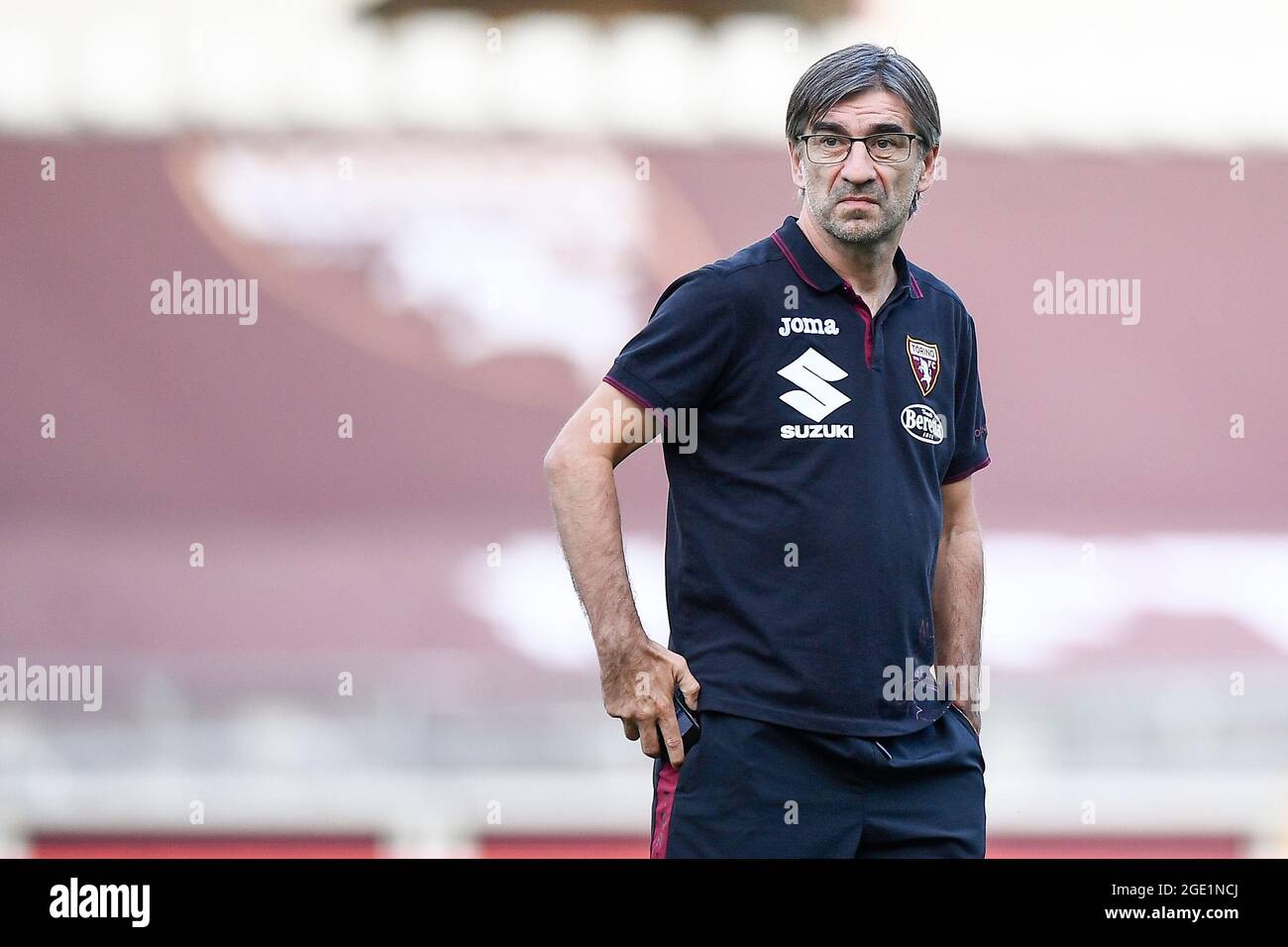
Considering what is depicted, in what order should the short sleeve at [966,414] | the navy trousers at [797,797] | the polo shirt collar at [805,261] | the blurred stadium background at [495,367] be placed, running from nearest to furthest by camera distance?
the navy trousers at [797,797] < the polo shirt collar at [805,261] < the short sleeve at [966,414] < the blurred stadium background at [495,367]

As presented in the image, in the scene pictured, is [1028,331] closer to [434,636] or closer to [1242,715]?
[1242,715]

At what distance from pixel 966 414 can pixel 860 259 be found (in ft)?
0.87

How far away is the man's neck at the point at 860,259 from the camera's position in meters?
1.74

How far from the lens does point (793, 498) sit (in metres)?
1.62

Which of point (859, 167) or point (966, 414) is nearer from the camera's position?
point (859, 167)

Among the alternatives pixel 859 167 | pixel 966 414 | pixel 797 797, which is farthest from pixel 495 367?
pixel 797 797

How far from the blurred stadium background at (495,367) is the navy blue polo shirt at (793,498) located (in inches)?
103

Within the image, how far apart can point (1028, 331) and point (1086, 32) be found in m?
1.12

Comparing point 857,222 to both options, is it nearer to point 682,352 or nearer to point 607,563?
point 682,352

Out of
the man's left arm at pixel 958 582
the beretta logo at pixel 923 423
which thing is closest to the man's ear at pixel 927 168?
the beretta logo at pixel 923 423

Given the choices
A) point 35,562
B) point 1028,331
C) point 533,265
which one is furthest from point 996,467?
point 35,562

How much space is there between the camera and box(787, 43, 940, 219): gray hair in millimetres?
1726

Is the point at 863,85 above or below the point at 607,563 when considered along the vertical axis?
above

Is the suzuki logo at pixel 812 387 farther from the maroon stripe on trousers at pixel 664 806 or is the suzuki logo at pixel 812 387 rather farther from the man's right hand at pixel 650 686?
the maroon stripe on trousers at pixel 664 806
